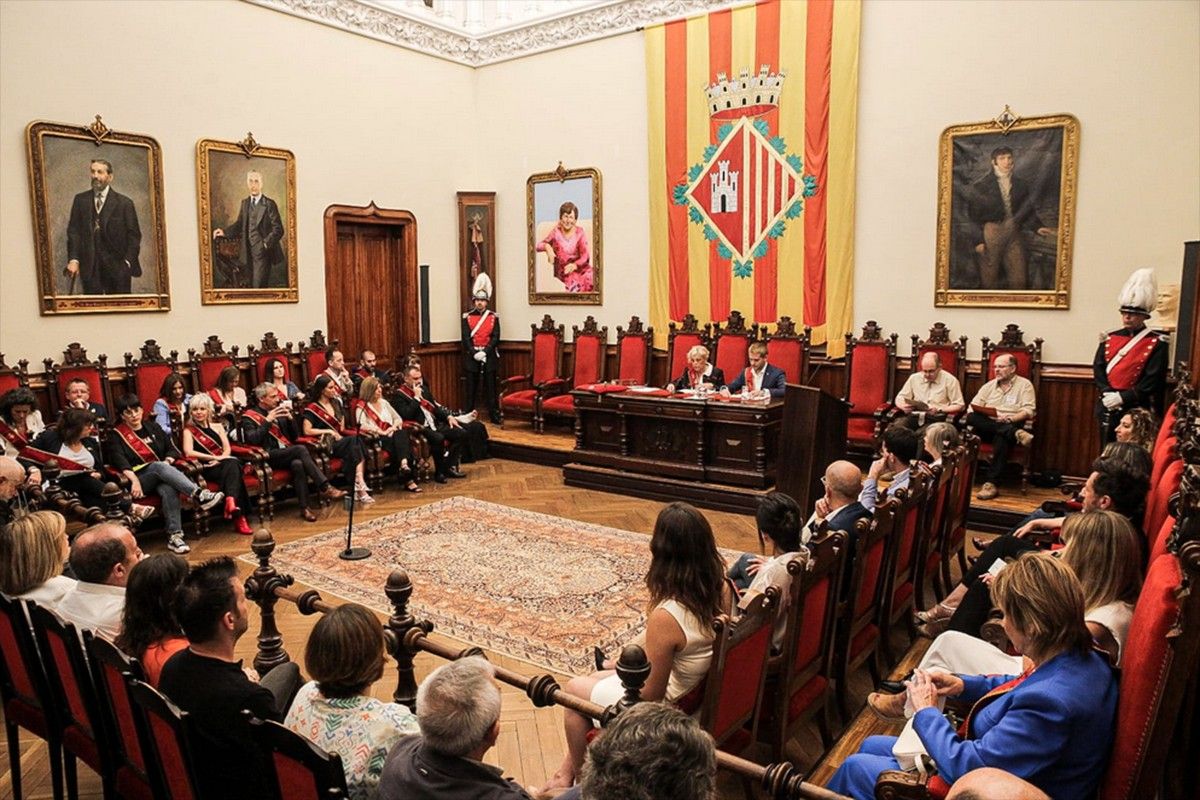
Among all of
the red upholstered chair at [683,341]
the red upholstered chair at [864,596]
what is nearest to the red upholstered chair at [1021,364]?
the red upholstered chair at [683,341]

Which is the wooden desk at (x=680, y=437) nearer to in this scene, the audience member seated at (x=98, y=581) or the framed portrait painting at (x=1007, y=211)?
the framed portrait painting at (x=1007, y=211)

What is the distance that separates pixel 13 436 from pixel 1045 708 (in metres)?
6.40

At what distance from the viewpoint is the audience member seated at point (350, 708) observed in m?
2.10

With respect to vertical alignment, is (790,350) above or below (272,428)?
above

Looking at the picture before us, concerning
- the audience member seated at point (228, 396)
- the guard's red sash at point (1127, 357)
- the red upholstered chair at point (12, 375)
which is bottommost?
the audience member seated at point (228, 396)

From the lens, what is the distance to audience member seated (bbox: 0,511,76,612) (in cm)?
308

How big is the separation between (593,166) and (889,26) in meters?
3.50

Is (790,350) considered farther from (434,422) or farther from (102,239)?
(102,239)

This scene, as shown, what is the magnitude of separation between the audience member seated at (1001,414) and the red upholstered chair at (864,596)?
3.44 meters

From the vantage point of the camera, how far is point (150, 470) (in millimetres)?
6047

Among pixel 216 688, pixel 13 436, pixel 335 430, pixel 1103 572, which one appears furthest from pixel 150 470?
pixel 1103 572

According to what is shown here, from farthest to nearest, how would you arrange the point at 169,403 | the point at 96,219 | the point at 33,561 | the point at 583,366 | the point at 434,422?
the point at 583,366
the point at 434,422
the point at 96,219
the point at 169,403
the point at 33,561

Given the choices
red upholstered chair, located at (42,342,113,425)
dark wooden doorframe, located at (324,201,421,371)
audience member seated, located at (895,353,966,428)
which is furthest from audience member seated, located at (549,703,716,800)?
dark wooden doorframe, located at (324,201,421,371)

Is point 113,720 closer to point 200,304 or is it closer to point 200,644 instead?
point 200,644
